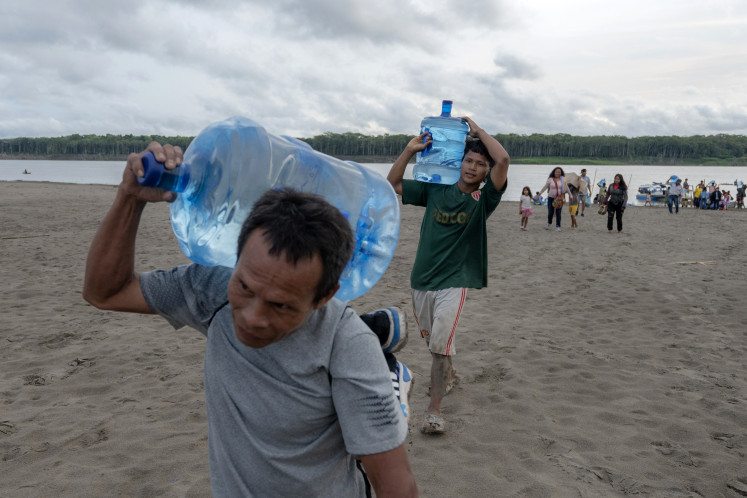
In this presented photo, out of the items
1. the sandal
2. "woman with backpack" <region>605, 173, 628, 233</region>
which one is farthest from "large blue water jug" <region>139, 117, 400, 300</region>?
"woman with backpack" <region>605, 173, 628, 233</region>

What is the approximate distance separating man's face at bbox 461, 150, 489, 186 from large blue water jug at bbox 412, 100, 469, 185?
0.26m

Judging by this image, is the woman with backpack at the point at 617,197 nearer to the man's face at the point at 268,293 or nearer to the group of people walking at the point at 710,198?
the man's face at the point at 268,293

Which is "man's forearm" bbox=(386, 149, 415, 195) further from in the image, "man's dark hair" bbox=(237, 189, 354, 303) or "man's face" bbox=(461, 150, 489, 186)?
"man's dark hair" bbox=(237, 189, 354, 303)

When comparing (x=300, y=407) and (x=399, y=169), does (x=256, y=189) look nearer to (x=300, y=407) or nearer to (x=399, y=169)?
(x=300, y=407)

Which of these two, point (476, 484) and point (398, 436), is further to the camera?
point (476, 484)

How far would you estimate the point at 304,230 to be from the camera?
50.9 inches

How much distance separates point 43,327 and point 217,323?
21.4ft

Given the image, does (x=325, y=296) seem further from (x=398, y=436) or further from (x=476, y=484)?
(x=476, y=484)

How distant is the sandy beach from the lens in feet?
12.5

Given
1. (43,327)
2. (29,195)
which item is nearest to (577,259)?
(43,327)

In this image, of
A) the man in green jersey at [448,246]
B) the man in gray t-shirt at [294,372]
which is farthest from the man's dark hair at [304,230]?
the man in green jersey at [448,246]

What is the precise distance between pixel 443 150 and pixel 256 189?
10.3 feet

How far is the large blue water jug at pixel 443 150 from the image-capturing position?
433 centimetres

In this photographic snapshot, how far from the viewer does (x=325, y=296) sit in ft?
4.49
